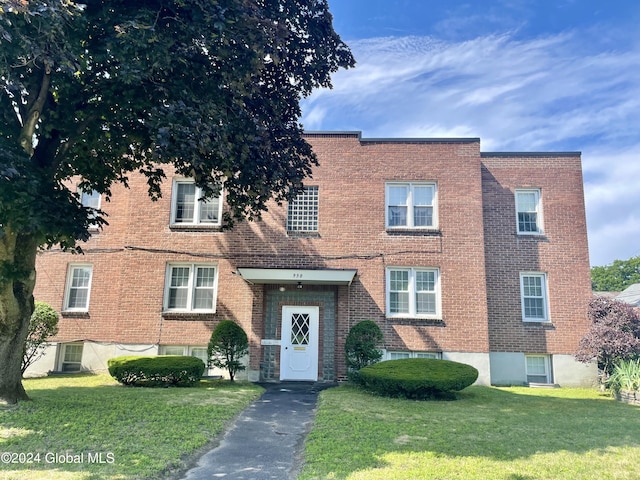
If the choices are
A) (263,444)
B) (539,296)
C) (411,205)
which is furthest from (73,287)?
(539,296)

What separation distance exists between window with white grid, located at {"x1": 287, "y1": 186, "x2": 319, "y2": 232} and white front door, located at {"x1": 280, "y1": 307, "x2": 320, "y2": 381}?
2.71 m

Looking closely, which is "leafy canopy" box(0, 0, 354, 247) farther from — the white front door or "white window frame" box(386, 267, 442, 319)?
"white window frame" box(386, 267, 442, 319)

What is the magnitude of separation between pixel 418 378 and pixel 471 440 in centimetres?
372

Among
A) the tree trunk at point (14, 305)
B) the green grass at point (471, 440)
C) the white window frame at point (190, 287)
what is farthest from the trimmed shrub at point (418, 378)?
the tree trunk at point (14, 305)

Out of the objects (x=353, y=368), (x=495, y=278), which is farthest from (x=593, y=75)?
(x=353, y=368)

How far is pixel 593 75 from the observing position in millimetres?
12438

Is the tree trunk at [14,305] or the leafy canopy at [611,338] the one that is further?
the leafy canopy at [611,338]

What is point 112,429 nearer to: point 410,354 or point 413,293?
point 410,354

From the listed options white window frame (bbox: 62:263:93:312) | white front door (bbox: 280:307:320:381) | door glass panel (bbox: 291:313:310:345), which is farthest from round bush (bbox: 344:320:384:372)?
white window frame (bbox: 62:263:93:312)

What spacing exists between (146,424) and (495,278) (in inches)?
470

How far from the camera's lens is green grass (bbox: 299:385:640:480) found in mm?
5426

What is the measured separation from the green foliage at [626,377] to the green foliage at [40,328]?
16.7 m

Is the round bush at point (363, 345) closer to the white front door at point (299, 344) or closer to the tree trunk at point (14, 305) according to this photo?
the white front door at point (299, 344)

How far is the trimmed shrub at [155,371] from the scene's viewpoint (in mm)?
11836
